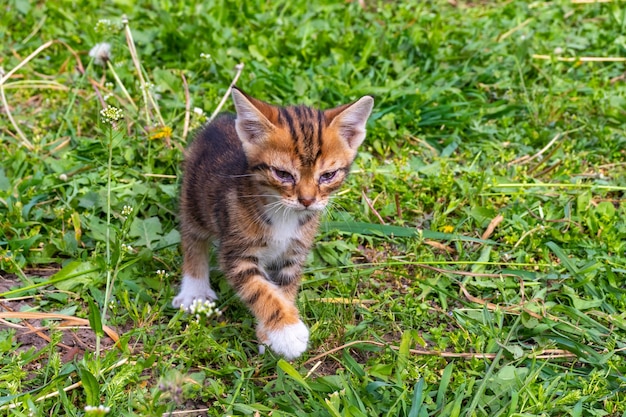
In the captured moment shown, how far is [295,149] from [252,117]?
29cm

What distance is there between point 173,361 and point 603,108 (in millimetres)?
4135

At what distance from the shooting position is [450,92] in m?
6.22

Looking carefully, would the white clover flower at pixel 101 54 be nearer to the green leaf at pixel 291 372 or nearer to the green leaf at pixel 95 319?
the green leaf at pixel 95 319

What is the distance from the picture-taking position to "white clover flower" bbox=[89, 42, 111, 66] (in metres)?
6.33

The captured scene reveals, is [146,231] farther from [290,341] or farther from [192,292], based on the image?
[290,341]

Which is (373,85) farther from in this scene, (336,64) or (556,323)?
(556,323)

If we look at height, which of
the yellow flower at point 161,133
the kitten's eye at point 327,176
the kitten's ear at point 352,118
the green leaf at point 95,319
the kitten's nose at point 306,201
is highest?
the kitten's ear at point 352,118

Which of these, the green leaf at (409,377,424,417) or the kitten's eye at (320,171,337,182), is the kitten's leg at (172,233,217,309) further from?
the green leaf at (409,377,424,417)

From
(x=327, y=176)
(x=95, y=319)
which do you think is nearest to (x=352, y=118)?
(x=327, y=176)

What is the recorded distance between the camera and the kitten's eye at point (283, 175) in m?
4.05

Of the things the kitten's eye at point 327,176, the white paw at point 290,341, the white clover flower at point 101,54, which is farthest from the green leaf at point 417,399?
the white clover flower at point 101,54

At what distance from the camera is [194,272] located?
15.0ft

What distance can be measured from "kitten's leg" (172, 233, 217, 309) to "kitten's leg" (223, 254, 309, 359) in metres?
0.34

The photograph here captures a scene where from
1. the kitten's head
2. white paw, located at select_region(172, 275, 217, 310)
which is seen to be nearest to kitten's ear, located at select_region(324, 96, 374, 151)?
the kitten's head
